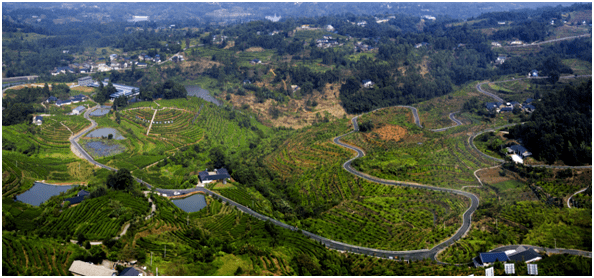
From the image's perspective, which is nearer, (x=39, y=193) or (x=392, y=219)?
(x=392, y=219)

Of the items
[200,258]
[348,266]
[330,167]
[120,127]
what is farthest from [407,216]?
[120,127]

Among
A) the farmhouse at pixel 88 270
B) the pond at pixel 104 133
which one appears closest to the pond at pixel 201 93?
the pond at pixel 104 133

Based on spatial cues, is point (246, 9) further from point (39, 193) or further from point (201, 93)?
point (39, 193)

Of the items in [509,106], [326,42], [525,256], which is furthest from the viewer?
[326,42]

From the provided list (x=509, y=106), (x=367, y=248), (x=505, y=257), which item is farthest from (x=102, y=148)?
(x=509, y=106)

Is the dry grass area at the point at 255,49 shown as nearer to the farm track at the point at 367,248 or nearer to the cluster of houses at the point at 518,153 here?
the farm track at the point at 367,248

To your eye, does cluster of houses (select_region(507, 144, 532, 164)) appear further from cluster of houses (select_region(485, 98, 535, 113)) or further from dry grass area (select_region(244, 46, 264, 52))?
dry grass area (select_region(244, 46, 264, 52))
